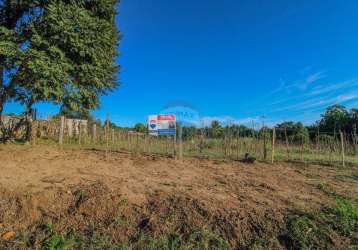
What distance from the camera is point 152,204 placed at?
3.50m

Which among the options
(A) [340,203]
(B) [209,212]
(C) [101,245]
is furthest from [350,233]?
(C) [101,245]

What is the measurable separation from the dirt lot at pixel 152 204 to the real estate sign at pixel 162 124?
318 centimetres

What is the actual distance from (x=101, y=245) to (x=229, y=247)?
1.61 metres

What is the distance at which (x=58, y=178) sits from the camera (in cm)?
478

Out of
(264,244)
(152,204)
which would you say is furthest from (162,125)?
(264,244)

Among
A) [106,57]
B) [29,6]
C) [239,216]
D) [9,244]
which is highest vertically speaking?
[29,6]

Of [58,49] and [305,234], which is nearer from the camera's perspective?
[305,234]

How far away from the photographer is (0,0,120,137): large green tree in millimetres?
8375

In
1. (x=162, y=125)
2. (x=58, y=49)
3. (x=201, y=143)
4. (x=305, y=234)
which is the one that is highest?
(x=58, y=49)

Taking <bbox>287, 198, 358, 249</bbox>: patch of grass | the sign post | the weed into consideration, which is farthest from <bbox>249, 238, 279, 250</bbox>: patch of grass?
the sign post

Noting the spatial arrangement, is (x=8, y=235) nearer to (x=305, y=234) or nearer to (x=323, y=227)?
→ (x=305, y=234)

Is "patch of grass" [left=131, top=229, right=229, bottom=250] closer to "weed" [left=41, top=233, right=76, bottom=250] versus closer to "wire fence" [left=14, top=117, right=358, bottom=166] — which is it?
"weed" [left=41, top=233, right=76, bottom=250]

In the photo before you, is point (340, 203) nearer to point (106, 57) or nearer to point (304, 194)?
point (304, 194)

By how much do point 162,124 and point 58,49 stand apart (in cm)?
521
